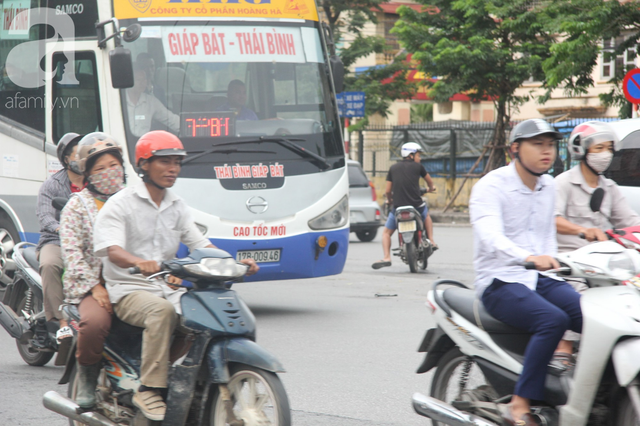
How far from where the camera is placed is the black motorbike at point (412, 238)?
11695mm

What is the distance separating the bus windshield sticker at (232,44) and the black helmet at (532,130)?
4959 mm

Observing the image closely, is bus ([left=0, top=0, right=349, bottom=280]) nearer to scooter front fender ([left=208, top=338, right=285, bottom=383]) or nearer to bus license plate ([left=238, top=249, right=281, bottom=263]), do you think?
bus license plate ([left=238, top=249, right=281, bottom=263])

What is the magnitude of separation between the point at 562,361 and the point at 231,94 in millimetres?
5309

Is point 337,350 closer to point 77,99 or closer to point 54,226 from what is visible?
point 54,226

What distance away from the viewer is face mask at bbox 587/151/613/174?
4.47 m

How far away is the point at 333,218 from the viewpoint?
8508 millimetres

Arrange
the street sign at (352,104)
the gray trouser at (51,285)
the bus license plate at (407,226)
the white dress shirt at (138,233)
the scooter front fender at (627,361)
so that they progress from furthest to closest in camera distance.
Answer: the street sign at (352,104), the bus license plate at (407,226), the gray trouser at (51,285), the white dress shirt at (138,233), the scooter front fender at (627,361)

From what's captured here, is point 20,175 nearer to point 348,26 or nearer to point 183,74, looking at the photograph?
point 183,74

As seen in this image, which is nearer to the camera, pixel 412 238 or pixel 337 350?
pixel 337 350

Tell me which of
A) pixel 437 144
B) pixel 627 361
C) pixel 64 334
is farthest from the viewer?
pixel 437 144

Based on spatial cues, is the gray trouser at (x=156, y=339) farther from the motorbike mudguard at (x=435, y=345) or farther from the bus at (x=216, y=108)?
the bus at (x=216, y=108)

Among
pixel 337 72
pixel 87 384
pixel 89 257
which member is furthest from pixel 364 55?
pixel 87 384

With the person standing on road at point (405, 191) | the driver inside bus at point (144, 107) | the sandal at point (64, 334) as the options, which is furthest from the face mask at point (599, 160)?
the person standing on road at point (405, 191)

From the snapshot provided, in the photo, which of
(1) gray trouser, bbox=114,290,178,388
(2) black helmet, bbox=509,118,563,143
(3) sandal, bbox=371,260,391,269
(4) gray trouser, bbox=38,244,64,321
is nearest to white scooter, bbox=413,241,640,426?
(2) black helmet, bbox=509,118,563,143
